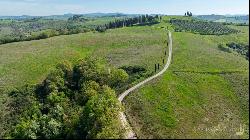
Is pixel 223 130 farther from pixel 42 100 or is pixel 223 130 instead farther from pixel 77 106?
pixel 42 100

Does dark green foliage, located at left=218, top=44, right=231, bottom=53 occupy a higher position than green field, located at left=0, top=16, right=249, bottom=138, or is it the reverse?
dark green foliage, located at left=218, top=44, right=231, bottom=53

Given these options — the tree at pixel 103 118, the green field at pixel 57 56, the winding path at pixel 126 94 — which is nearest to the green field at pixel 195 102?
→ the winding path at pixel 126 94

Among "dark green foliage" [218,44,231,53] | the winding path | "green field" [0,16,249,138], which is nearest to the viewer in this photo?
the winding path

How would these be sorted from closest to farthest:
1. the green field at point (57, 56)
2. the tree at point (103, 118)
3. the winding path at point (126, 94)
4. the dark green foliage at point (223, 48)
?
the tree at point (103, 118) → the winding path at point (126, 94) → the green field at point (57, 56) → the dark green foliage at point (223, 48)

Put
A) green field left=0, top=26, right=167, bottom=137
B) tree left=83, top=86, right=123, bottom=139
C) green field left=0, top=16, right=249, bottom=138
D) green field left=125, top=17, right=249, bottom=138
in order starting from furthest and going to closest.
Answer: green field left=0, top=26, right=167, bottom=137 < green field left=0, top=16, right=249, bottom=138 < green field left=125, top=17, right=249, bottom=138 < tree left=83, top=86, right=123, bottom=139

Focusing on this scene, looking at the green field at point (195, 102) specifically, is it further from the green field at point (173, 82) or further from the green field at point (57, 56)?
the green field at point (57, 56)

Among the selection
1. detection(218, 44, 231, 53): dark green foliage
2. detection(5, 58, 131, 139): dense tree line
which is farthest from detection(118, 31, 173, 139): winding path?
detection(218, 44, 231, 53): dark green foliage

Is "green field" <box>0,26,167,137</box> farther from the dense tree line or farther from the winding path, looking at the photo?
the dense tree line
